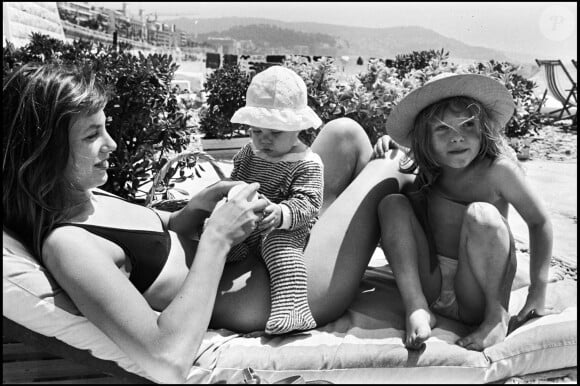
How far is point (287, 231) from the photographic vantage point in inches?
91.9

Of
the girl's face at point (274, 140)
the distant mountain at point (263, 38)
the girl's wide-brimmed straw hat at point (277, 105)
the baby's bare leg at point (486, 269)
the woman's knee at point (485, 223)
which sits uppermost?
the distant mountain at point (263, 38)

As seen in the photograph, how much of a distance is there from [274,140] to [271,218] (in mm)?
468

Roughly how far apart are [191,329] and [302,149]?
111 cm

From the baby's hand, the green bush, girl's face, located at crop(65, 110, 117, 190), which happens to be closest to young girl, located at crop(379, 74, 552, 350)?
the baby's hand

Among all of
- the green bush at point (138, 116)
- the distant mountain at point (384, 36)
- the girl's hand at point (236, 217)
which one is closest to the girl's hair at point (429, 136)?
the girl's hand at point (236, 217)

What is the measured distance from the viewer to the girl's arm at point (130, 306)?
65.9 inches

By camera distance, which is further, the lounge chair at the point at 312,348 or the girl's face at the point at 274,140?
the girl's face at the point at 274,140

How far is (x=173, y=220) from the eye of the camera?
251 cm

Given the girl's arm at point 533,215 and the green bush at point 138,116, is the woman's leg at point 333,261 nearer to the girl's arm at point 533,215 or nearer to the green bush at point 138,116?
the girl's arm at point 533,215

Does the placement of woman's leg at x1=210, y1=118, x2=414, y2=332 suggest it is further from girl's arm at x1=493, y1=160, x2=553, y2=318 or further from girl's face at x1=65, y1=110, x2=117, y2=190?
girl's face at x1=65, y1=110, x2=117, y2=190

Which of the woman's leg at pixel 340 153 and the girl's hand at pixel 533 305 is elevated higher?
the woman's leg at pixel 340 153

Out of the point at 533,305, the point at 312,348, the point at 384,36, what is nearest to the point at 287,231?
the point at 312,348

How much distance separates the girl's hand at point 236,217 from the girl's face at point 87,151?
44 cm

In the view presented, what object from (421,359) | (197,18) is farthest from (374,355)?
(197,18)
